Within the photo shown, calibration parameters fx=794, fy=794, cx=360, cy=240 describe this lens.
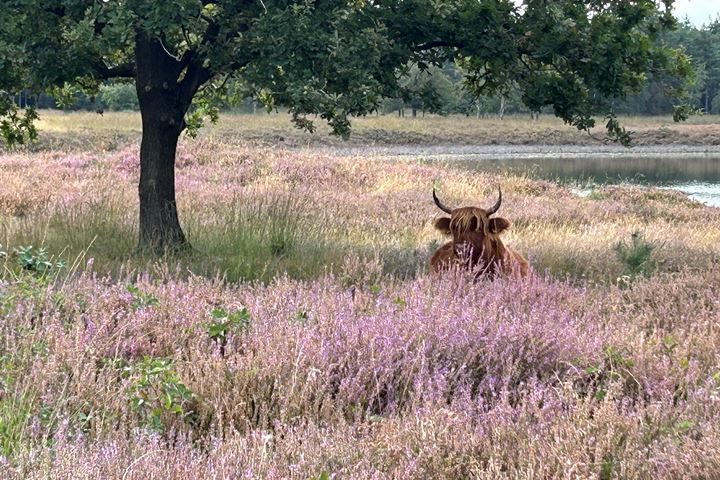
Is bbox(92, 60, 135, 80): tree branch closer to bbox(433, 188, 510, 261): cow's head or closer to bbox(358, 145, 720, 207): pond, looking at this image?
bbox(433, 188, 510, 261): cow's head

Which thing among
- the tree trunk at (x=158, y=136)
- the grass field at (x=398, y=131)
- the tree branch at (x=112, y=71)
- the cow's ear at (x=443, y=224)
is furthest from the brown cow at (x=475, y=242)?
the grass field at (x=398, y=131)

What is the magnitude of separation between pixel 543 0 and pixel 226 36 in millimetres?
3668

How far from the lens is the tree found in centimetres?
799

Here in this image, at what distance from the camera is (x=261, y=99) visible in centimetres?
918

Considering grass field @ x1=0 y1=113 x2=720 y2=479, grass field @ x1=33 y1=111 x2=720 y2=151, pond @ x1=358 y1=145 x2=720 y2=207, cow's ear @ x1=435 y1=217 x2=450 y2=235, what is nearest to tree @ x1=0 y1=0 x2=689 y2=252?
cow's ear @ x1=435 y1=217 x2=450 y2=235

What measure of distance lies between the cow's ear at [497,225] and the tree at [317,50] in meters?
1.69

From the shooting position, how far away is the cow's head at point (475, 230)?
781 cm

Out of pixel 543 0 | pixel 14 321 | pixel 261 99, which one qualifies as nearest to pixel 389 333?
pixel 14 321

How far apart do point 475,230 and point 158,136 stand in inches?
176

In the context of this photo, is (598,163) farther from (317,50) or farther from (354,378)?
(354,378)

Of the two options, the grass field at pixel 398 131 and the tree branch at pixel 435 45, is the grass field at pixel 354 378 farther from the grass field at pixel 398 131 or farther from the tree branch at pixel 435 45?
the grass field at pixel 398 131

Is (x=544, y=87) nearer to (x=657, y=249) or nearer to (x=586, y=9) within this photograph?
(x=586, y=9)

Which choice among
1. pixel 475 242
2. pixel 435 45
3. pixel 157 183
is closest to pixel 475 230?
pixel 475 242

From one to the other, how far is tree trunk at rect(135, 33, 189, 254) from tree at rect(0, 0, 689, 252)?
0.04 feet
